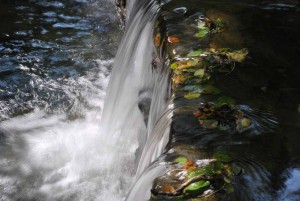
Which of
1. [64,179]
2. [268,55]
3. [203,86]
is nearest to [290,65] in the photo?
[268,55]

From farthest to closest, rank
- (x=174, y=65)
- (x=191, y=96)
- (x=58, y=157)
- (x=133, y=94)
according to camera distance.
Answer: (x=58, y=157), (x=133, y=94), (x=174, y=65), (x=191, y=96)

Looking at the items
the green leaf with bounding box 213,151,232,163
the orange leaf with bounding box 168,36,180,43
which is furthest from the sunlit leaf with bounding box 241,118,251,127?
the orange leaf with bounding box 168,36,180,43

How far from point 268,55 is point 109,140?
2.38m

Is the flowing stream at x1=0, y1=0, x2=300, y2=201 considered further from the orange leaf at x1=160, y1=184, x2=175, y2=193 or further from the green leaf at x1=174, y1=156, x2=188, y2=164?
the orange leaf at x1=160, y1=184, x2=175, y2=193

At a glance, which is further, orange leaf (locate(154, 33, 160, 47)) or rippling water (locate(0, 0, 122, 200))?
rippling water (locate(0, 0, 122, 200))

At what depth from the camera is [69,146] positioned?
531cm

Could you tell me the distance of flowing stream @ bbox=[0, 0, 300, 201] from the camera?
2.72 m

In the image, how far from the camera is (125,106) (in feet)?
17.0

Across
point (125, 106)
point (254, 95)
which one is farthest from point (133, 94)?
point (254, 95)

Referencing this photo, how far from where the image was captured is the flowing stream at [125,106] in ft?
8.94

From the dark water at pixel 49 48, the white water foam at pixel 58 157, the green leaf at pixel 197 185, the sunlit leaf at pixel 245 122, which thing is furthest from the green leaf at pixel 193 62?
the dark water at pixel 49 48

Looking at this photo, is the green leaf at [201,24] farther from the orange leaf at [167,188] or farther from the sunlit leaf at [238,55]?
the orange leaf at [167,188]

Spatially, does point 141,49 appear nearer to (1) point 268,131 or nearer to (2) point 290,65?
(2) point 290,65

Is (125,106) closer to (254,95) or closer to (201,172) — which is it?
(254,95)
